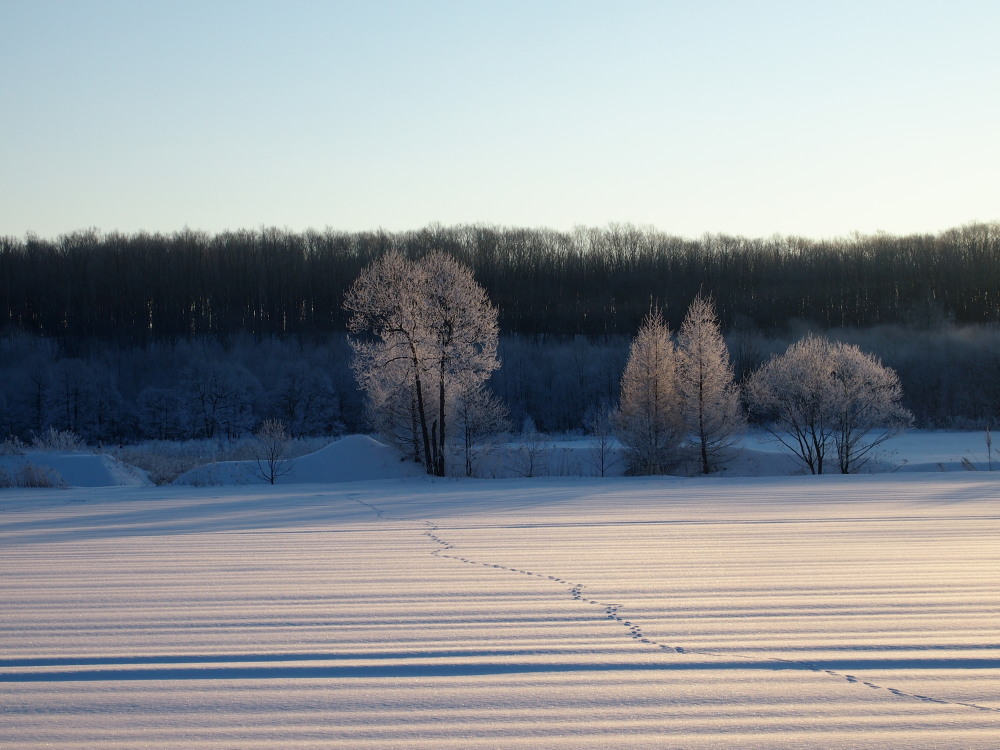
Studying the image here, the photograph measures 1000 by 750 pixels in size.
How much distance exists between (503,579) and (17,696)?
331cm

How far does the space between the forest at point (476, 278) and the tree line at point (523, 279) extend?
0.21m

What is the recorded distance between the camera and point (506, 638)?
418 cm

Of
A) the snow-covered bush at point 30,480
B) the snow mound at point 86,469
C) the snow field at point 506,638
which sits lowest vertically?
the snow mound at point 86,469

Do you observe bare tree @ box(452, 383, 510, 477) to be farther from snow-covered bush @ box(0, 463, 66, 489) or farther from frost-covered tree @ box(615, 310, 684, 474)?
snow-covered bush @ box(0, 463, 66, 489)

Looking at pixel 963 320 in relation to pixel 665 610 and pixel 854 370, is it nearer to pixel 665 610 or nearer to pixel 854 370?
pixel 854 370

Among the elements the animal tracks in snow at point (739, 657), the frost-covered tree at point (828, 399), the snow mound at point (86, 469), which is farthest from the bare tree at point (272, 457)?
the animal tracks in snow at point (739, 657)

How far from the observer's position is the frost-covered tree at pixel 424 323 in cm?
2298

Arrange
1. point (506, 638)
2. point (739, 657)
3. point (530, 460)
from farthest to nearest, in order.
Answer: point (530, 460), point (506, 638), point (739, 657)

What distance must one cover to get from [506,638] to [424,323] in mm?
19229

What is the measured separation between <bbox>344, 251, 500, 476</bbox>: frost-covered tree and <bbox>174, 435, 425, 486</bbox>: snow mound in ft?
14.7

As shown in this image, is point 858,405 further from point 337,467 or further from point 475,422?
point 337,467

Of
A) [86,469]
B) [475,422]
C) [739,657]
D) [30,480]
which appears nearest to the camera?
[739,657]

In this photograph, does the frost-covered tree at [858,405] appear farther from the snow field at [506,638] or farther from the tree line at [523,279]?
the tree line at [523,279]

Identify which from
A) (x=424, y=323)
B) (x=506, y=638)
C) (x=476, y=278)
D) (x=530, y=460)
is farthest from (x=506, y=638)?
(x=476, y=278)
